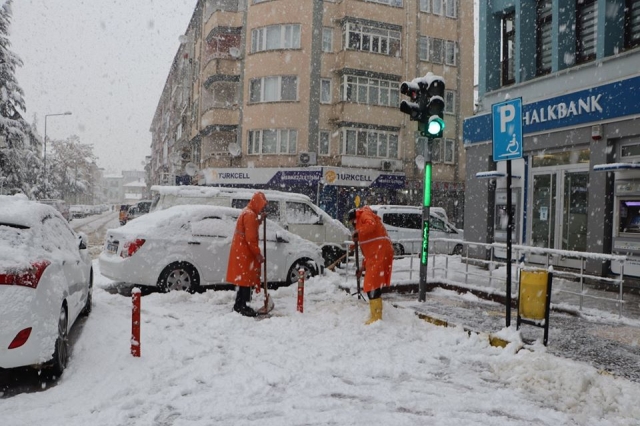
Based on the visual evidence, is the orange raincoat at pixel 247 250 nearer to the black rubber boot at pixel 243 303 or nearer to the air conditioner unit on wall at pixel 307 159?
the black rubber boot at pixel 243 303

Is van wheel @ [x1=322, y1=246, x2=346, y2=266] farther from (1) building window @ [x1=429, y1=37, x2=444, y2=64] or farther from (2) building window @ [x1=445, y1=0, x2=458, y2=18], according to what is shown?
(2) building window @ [x1=445, y1=0, x2=458, y2=18]

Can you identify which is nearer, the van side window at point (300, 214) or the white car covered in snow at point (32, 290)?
the white car covered in snow at point (32, 290)

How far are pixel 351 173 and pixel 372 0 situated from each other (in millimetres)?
9793

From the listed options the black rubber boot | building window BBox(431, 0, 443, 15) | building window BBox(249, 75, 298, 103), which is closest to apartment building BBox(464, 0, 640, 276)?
the black rubber boot

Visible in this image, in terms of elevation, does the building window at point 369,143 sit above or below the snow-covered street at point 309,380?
above

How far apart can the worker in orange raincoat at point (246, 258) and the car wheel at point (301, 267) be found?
8.71ft

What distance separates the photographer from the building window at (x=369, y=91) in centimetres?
2959

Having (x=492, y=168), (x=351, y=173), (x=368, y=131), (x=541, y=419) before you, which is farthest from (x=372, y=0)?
(x=541, y=419)

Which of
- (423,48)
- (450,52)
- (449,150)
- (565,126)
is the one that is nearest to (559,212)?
(565,126)

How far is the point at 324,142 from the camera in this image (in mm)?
29953

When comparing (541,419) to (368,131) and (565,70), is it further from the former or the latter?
(368,131)

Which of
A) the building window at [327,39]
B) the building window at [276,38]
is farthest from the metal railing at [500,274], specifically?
the building window at [276,38]

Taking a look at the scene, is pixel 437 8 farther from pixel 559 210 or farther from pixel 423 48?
pixel 559 210

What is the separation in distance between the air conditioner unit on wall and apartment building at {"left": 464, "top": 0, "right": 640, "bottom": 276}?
42.2 feet
